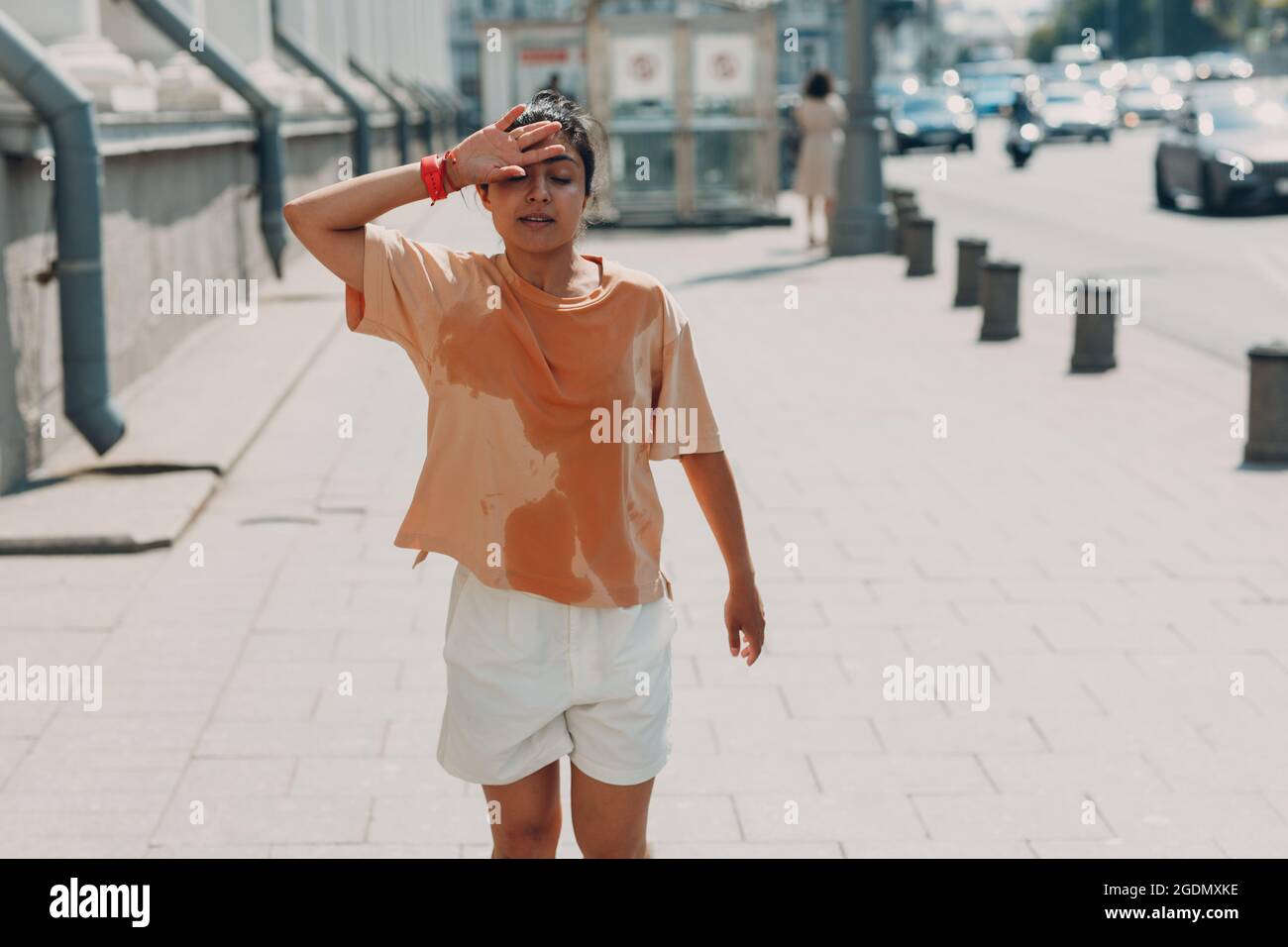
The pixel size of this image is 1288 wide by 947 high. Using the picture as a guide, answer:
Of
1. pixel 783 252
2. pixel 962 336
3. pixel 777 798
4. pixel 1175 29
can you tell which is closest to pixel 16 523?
pixel 777 798

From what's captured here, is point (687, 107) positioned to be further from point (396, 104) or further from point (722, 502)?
point (722, 502)

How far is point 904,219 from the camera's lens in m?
18.0

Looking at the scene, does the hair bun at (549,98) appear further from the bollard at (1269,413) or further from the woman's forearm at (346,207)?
the bollard at (1269,413)

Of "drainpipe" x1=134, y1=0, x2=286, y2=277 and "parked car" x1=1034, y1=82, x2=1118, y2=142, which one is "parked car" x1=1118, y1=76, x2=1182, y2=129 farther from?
"drainpipe" x1=134, y1=0, x2=286, y2=277

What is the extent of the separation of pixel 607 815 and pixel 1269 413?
6.33m

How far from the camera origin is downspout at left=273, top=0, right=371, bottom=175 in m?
21.2

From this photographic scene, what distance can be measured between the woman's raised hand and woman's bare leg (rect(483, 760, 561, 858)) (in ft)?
3.24

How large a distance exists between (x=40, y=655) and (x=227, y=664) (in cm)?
59

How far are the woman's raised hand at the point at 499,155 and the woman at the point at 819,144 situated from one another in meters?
16.9

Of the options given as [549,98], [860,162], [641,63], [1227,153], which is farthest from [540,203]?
[1227,153]

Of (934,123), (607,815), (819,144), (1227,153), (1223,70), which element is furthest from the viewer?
(1223,70)

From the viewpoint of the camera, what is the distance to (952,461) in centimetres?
888

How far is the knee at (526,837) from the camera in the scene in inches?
131
